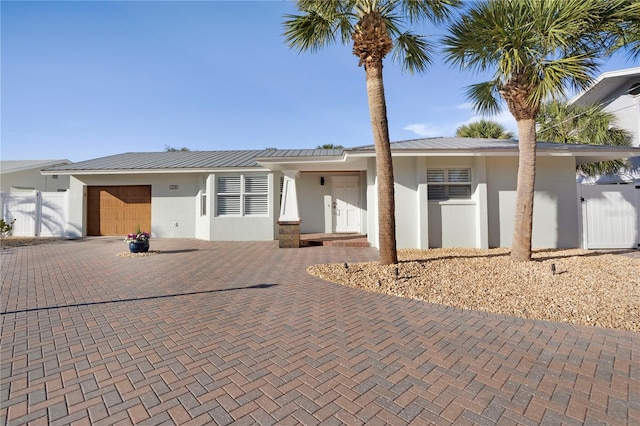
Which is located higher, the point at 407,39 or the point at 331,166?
the point at 407,39

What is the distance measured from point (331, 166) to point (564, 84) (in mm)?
7149

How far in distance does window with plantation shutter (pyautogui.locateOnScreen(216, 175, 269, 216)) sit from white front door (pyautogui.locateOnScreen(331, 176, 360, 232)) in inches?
132

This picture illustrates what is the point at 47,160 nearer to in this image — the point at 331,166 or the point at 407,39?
the point at 331,166

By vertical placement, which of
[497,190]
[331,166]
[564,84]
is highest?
[564,84]

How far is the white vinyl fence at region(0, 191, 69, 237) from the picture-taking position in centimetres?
1396

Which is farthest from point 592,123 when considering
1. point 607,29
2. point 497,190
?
point 607,29

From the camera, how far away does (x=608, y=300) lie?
4.66 metres

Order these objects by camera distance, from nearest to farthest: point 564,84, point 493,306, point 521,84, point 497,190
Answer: point 493,306 < point 564,84 < point 521,84 < point 497,190

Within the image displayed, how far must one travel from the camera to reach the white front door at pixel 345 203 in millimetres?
14133

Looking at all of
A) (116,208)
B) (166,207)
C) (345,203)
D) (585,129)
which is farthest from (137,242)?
(585,129)

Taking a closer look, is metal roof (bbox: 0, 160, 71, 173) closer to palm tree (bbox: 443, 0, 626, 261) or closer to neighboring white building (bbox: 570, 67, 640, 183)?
palm tree (bbox: 443, 0, 626, 261)

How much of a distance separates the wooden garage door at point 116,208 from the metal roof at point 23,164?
26.6 feet

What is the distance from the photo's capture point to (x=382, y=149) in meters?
6.61

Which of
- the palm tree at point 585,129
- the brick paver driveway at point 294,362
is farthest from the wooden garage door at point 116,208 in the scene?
the palm tree at point 585,129
